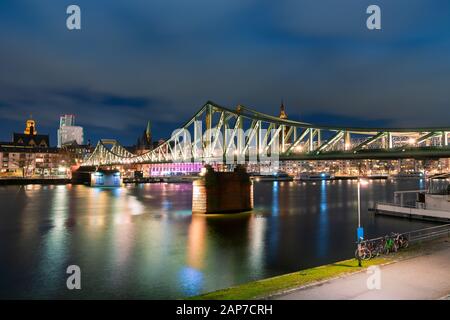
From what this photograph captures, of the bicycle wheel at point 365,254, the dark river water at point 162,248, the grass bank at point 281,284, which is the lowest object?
the dark river water at point 162,248

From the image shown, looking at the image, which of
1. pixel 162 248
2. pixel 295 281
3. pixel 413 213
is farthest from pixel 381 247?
pixel 413 213

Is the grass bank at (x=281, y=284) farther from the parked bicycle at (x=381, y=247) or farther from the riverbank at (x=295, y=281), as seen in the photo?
the parked bicycle at (x=381, y=247)

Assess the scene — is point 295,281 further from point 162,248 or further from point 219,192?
point 219,192

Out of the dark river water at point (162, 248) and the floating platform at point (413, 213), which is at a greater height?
the floating platform at point (413, 213)

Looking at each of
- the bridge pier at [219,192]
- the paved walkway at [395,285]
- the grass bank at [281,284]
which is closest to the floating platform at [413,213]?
the bridge pier at [219,192]

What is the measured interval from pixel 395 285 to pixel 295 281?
149 inches

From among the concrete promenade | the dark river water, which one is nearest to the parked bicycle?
the concrete promenade

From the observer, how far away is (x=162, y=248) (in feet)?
116

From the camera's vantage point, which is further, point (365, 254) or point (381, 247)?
point (381, 247)

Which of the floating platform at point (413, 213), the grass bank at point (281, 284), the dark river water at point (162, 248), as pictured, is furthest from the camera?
the floating platform at point (413, 213)

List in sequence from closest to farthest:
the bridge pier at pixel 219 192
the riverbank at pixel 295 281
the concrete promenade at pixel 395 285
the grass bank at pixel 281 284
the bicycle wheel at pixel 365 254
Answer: the concrete promenade at pixel 395 285
the riverbank at pixel 295 281
the grass bank at pixel 281 284
the bicycle wheel at pixel 365 254
the bridge pier at pixel 219 192

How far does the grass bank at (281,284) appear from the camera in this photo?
47.7ft
